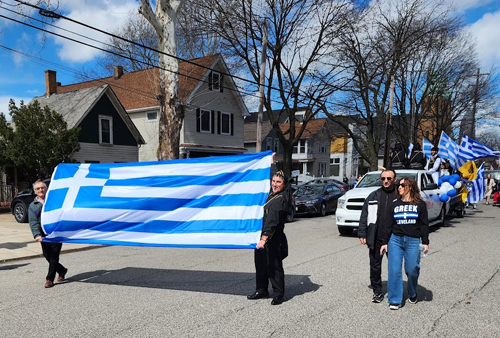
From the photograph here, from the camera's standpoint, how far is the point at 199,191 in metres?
5.64

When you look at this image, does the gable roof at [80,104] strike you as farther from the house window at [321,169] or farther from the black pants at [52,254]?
the house window at [321,169]

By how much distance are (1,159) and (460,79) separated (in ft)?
100

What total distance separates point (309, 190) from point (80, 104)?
46.3 feet

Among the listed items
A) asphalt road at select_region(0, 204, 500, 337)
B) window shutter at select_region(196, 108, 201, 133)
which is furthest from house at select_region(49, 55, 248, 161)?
asphalt road at select_region(0, 204, 500, 337)

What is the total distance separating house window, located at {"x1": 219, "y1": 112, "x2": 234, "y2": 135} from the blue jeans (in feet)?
80.1

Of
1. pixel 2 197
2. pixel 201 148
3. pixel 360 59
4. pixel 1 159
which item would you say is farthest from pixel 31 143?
pixel 360 59

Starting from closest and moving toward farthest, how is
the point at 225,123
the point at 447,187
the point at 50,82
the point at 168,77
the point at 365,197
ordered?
1. the point at 365,197
2. the point at 447,187
3. the point at 168,77
4. the point at 50,82
5. the point at 225,123

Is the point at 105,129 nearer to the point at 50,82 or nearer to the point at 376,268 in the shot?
the point at 50,82

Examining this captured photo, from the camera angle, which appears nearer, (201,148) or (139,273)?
(139,273)

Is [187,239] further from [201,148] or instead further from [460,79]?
[460,79]

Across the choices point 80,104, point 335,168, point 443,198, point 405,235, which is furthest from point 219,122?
point 335,168

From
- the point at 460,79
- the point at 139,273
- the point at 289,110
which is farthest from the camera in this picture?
the point at 460,79

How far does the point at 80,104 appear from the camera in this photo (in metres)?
22.6

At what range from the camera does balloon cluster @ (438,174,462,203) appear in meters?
11.6
